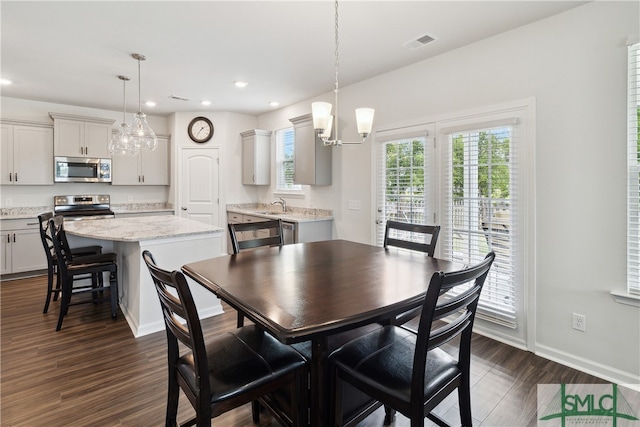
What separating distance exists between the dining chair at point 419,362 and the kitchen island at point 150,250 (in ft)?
7.06

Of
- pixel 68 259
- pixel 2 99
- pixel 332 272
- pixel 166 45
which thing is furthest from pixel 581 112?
pixel 2 99

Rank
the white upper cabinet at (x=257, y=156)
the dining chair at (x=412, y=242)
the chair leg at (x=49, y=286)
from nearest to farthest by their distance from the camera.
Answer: the dining chair at (x=412, y=242), the chair leg at (x=49, y=286), the white upper cabinet at (x=257, y=156)

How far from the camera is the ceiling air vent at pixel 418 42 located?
2936mm

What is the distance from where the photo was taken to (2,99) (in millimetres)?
4895

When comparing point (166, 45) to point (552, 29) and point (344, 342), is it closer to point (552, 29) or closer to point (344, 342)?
point (344, 342)

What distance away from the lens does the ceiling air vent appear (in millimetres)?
2936

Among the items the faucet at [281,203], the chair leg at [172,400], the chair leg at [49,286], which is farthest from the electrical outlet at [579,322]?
the chair leg at [49,286]

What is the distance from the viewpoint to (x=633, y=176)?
2199mm

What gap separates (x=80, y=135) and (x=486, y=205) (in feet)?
19.4

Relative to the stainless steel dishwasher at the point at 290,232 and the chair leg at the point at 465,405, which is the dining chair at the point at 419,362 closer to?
the chair leg at the point at 465,405

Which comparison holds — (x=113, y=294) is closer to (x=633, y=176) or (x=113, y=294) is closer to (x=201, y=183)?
(x=201, y=183)

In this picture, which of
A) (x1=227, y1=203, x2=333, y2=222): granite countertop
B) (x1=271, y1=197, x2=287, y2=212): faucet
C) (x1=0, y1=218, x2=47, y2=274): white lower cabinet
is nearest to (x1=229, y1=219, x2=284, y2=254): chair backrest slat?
(x1=227, y1=203, x2=333, y2=222): granite countertop

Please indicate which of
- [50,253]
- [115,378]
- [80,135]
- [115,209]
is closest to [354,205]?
[115,378]

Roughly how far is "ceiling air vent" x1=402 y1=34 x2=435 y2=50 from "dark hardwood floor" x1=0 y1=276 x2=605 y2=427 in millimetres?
2730
